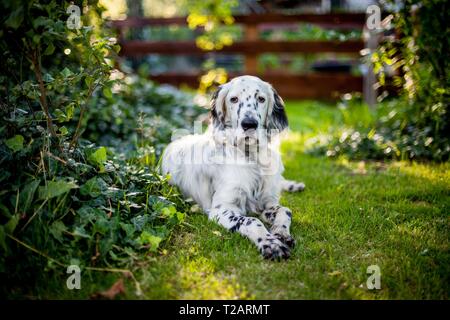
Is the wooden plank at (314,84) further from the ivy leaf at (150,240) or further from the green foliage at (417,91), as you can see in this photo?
the ivy leaf at (150,240)

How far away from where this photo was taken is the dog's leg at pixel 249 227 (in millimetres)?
2654

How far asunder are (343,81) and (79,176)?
6.88m

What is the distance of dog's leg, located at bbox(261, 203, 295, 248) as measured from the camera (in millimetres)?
2820

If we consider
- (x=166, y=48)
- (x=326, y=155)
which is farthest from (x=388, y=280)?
(x=166, y=48)

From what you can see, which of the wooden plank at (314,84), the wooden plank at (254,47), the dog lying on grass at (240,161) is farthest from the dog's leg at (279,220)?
the wooden plank at (314,84)

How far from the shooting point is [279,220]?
3072 millimetres

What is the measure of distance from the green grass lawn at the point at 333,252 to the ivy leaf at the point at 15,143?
88cm

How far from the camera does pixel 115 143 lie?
4734 mm

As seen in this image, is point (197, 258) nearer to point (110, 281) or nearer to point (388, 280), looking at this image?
point (110, 281)

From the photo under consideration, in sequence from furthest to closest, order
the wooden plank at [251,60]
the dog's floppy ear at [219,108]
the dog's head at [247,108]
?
the wooden plank at [251,60], the dog's floppy ear at [219,108], the dog's head at [247,108]

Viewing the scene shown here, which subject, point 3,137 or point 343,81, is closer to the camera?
point 3,137

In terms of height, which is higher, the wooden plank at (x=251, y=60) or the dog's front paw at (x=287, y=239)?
the wooden plank at (x=251, y=60)

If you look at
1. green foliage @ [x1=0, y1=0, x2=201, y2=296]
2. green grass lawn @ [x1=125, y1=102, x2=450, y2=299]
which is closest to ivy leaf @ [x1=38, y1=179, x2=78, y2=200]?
green foliage @ [x1=0, y1=0, x2=201, y2=296]

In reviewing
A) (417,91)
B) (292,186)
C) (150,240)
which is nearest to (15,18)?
(150,240)
